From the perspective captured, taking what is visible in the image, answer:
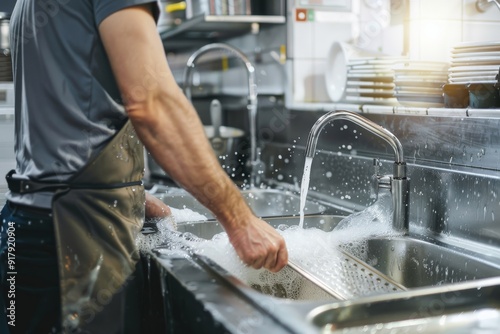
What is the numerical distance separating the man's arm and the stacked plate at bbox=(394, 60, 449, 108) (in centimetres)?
93

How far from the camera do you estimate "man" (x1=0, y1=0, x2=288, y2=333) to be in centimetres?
124

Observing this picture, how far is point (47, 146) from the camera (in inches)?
52.0

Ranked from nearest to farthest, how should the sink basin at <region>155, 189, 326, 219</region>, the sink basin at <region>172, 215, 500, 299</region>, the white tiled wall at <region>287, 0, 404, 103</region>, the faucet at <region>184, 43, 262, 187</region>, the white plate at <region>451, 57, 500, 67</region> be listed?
the sink basin at <region>172, 215, 500, 299</region>, the white plate at <region>451, 57, 500, 67</region>, the sink basin at <region>155, 189, 326, 219</region>, the faucet at <region>184, 43, 262, 187</region>, the white tiled wall at <region>287, 0, 404, 103</region>

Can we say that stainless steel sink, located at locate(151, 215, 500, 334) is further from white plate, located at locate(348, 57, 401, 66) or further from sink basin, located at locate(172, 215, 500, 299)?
white plate, located at locate(348, 57, 401, 66)

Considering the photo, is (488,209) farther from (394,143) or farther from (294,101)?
(294,101)

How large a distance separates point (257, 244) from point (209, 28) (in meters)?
2.14

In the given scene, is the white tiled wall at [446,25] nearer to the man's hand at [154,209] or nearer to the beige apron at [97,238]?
the man's hand at [154,209]

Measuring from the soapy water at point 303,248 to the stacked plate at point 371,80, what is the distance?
511mm

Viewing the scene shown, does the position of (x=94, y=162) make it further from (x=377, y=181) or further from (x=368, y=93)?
(x=368, y=93)

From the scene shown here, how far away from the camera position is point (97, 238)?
1302 millimetres

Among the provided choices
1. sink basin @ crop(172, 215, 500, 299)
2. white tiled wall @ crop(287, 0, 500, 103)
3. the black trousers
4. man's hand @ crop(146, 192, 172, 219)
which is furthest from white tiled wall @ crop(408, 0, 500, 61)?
the black trousers

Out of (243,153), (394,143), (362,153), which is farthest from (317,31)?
(394,143)

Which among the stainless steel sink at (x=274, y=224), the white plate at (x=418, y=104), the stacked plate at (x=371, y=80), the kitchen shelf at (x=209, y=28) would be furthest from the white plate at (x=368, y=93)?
the kitchen shelf at (x=209, y=28)

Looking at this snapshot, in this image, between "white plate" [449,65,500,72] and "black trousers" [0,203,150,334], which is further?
"white plate" [449,65,500,72]
